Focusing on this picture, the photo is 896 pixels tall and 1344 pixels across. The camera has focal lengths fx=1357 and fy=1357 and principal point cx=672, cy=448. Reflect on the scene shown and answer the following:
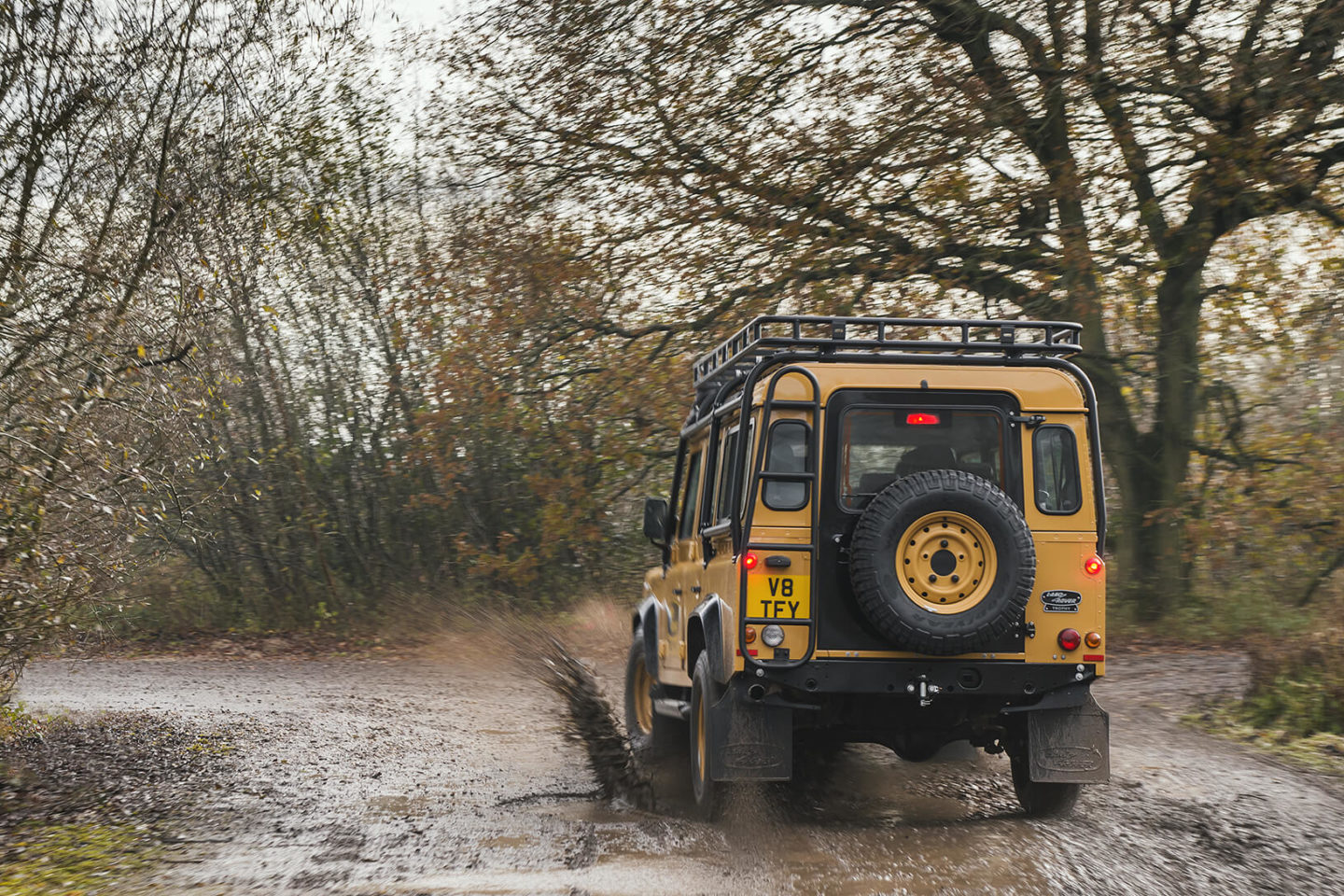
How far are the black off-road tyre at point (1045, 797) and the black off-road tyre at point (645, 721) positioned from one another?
269cm

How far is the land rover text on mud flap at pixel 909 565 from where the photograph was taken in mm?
6570

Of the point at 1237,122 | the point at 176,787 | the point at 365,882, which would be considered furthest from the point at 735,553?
the point at 1237,122

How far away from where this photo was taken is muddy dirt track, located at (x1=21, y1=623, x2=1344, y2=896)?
19.2 ft

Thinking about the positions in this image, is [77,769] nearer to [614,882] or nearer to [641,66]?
[614,882]

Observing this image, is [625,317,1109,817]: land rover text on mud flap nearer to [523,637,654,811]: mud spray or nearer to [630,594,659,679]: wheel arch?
[523,637,654,811]: mud spray

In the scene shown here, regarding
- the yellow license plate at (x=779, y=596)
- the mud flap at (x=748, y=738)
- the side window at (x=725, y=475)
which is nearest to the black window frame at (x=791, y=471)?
the yellow license plate at (x=779, y=596)

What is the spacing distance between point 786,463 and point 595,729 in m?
5.01

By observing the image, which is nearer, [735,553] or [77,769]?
[735,553]

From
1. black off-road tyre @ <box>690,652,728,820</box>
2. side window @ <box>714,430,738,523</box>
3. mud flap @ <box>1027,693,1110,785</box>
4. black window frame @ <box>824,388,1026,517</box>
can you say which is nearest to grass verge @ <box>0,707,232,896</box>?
black off-road tyre @ <box>690,652,728,820</box>

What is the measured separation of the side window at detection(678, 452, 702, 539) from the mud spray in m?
1.63

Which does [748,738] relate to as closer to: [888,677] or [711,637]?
[711,637]

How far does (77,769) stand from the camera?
9039 millimetres

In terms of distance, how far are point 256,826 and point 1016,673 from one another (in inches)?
162

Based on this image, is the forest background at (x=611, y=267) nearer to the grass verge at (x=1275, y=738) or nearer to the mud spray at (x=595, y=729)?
the grass verge at (x=1275, y=738)
